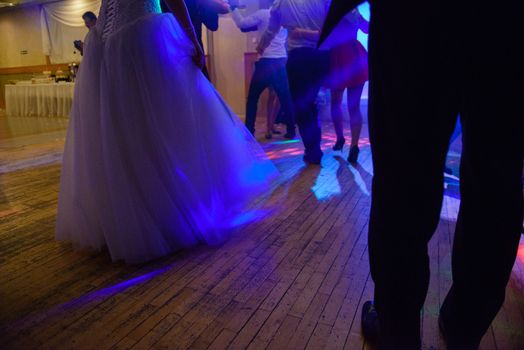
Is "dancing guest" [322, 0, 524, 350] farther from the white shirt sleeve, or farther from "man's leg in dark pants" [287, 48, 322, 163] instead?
the white shirt sleeve

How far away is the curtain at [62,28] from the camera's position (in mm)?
8844

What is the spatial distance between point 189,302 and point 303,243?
0.54 meters

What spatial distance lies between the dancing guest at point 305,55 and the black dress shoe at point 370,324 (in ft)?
6.00

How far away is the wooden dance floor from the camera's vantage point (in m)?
0.89

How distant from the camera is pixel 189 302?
1.04 meters

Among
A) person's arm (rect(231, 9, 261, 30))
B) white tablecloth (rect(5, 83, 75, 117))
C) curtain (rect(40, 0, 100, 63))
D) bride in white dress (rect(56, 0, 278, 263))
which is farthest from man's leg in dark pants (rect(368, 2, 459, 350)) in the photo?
curtain (rect(40, 0, 100, 63))

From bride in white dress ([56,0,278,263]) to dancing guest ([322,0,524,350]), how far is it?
792 millimetres

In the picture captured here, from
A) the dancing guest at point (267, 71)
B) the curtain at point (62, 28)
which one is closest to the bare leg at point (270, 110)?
the dancing guest at point (267, 71)

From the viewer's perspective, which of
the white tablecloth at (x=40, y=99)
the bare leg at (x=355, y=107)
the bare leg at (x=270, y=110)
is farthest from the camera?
the white tablecloth at (x=40, y=99)

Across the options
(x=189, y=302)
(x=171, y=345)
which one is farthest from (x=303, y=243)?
(x=171, y=345)

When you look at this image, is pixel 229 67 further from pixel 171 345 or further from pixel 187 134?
pixel 171 345

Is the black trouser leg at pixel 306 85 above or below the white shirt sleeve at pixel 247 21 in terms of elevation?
below

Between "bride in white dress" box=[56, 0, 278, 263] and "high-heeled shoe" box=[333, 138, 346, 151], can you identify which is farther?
"high-heeled shoe" box=[333, 138, 346, 151]

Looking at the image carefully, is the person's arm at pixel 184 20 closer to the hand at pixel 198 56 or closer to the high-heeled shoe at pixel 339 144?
the hand at pixel 198 56
